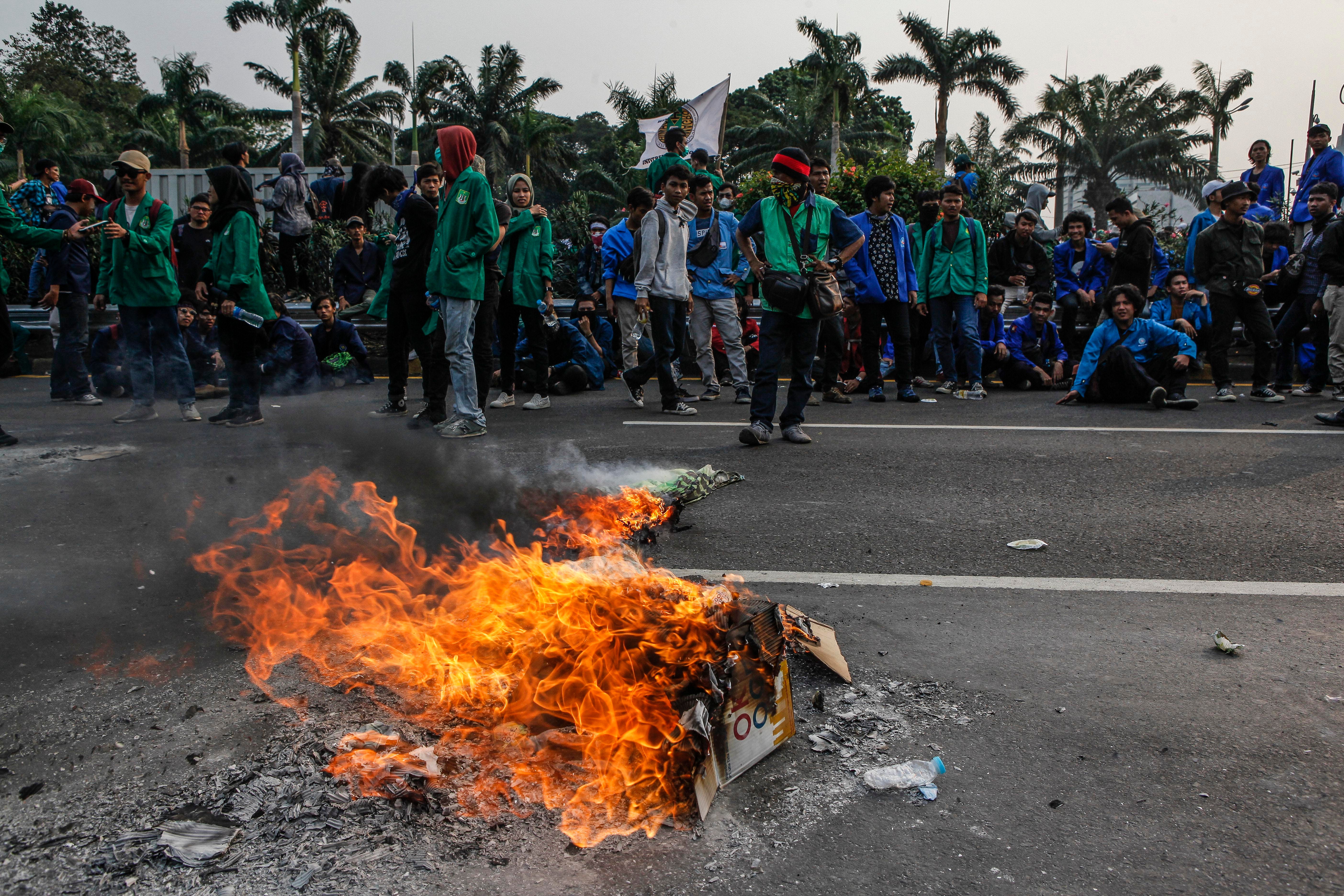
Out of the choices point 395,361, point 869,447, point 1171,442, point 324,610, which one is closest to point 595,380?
point 395,361

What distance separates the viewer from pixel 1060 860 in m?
2.09

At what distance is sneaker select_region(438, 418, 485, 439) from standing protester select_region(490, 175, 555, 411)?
4.66 ft

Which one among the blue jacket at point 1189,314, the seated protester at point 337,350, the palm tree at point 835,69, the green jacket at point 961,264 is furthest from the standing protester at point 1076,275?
the palm tree at point 835,69

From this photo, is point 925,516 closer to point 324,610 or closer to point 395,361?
point 324,610

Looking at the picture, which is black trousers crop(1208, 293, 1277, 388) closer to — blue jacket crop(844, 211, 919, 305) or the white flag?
blue jacket crop(844, 211, 919, 305)

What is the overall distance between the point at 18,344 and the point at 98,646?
1031 centimetres

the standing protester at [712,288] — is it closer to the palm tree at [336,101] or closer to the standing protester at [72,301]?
the standing protester at [72,301]

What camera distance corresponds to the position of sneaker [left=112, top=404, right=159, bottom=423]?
310 inches

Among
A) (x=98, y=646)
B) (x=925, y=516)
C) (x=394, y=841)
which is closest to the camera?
(x=394, y=841)

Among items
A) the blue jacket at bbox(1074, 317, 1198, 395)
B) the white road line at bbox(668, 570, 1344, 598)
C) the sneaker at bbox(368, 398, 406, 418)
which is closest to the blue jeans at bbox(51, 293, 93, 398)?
the sneaker at bbox(368, 398, 406, 418)

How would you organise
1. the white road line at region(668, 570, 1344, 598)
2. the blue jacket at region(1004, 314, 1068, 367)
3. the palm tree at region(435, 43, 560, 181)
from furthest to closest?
the palm tree at region(435, 43, 560, 181)
the blue jacket at region(1004, 314, 1068, 367)
the white road line at region(668, 570, 1344, 598)

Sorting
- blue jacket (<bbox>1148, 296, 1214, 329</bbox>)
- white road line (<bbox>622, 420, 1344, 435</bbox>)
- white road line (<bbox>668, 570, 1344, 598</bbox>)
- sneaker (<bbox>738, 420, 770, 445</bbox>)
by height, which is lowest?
white road line (<bbox>668, 570, 1344, 598</bbox>)

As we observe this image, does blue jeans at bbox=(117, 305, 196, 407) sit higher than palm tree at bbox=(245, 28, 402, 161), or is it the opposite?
palm tree at bbox=(245, 28, 402, 161)

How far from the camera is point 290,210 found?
13961mm
